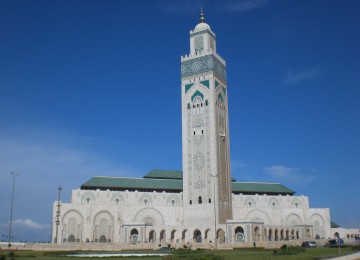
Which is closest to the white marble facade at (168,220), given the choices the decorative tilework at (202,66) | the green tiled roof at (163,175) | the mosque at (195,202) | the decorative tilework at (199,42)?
the mosque at (195,202)

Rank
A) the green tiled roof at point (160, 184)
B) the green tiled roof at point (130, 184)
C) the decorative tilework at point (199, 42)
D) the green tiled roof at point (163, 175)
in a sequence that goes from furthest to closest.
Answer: the green tiled roof at point (163, 175)
the green tiled roof at point (160, 184)
the green tiled roof at point (130, 184)
the decorative tilework at point (199, 42)

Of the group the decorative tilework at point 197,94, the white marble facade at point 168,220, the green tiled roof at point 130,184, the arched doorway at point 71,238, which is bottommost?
the arched doorway at point 71,238

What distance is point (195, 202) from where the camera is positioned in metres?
49.6

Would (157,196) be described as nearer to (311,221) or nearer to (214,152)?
(214,152)

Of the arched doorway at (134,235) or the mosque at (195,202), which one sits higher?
the mosque at (195,202)

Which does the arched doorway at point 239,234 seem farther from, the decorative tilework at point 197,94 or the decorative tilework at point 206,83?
the decorative tilework at point 206,83

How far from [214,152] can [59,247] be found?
23.6m

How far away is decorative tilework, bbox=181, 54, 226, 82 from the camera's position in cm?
5253

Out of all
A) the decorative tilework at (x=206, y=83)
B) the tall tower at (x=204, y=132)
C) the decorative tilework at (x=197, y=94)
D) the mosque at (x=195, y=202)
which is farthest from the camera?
the decorative tilework at (x=197, y=94)

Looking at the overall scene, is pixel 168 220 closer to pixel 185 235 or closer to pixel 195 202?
pixel 185 235

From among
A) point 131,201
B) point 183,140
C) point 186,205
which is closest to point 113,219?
point 131,201

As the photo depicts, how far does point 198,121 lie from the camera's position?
171 feet

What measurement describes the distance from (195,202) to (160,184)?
30.3ft

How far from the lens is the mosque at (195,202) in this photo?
48.3 metres
